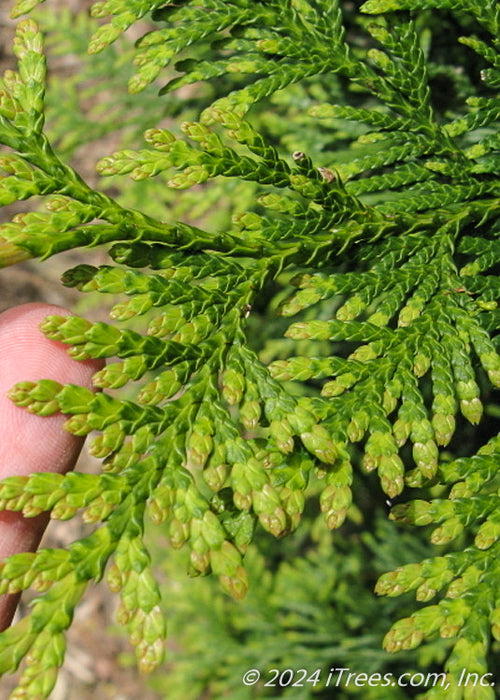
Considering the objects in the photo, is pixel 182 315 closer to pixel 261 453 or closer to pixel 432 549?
pixel 261 453

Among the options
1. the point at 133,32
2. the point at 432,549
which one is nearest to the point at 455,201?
the point at 432,549

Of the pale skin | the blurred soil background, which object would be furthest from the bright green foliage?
the blurred soil background

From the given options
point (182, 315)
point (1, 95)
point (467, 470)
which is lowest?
point (467, 470)

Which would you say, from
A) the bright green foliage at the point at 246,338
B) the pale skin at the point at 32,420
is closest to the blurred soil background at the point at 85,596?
the pale skin at the point at 32,420

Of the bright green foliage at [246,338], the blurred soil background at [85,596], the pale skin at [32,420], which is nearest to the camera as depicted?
the bright green foliage at [246,338]

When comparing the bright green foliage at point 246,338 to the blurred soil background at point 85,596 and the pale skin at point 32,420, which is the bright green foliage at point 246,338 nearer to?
the pale skin at point 32,420

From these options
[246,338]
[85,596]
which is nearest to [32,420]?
[246,338]

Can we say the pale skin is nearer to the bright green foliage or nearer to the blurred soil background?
the bright green foliage
